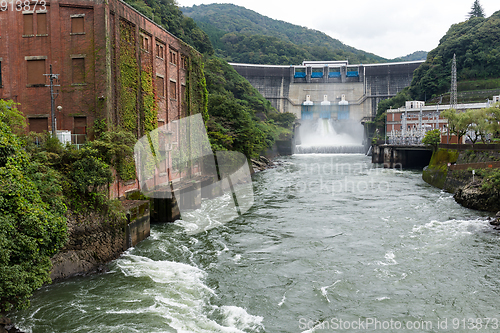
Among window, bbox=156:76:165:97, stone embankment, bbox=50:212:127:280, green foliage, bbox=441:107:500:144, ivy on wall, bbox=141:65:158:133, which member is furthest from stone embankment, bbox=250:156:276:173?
stone embankment, bbox=50:212:127:280

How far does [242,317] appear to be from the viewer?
38.1 feet

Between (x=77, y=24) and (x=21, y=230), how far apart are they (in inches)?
580

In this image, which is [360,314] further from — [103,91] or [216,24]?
[216,24]

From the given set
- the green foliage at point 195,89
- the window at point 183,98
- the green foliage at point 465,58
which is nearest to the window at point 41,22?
the window at point 183,98

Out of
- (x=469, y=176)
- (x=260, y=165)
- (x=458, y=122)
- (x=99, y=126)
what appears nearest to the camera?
(x=99, y=126)

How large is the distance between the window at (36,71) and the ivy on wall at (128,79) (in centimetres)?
421

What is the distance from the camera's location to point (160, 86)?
2755 cm

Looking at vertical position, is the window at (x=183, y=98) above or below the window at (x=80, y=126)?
above

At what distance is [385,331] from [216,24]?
7082 inches

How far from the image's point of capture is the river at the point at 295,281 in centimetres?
1129

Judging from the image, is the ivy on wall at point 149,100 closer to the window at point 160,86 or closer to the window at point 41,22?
the window at point 160,86

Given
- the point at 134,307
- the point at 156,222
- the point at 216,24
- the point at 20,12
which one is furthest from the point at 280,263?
the point at 216,24

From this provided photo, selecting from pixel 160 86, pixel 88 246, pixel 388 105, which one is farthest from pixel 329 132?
pixel 88 246

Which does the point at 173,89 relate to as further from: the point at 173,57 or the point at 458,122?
the point at 458,122
